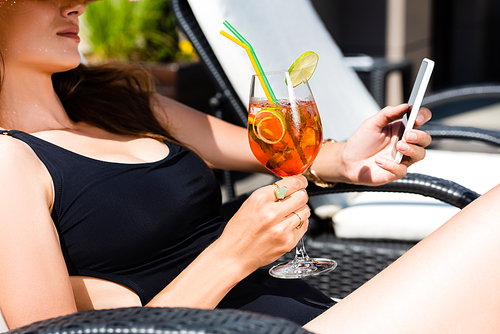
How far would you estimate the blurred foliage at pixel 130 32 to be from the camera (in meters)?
4.84

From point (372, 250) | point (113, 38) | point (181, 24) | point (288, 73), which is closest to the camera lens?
point (288, 73)

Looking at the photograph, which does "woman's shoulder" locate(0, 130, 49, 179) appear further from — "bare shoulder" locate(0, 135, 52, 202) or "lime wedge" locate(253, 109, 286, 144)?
"lime wedge" locate(253, 109, 286, 144)

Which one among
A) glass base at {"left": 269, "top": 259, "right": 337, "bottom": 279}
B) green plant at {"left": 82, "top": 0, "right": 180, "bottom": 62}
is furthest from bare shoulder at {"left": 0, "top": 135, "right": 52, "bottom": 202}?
green plant at {"left": 82, "top": 0, "right": 180, "bottom": 62}

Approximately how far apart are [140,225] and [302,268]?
1.43ft

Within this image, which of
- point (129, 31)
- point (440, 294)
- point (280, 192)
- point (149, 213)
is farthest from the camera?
point (129, 31)

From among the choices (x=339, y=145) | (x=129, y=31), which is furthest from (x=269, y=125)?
(x=129, y=31)

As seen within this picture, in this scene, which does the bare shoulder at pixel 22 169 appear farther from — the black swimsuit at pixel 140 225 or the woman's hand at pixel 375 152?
the woman's hand at pixel 375 152

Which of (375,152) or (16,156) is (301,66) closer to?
(375,152)

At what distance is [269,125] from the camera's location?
1.13 metres

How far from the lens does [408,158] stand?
142cm

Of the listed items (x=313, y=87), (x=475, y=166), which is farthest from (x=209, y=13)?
(x=475, y=166)

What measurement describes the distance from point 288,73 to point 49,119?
30.7 inches

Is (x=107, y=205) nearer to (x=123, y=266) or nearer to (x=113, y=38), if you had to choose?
(x=123, y=266)

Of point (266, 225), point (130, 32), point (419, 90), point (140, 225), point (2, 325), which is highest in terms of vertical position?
point (130, 32)
